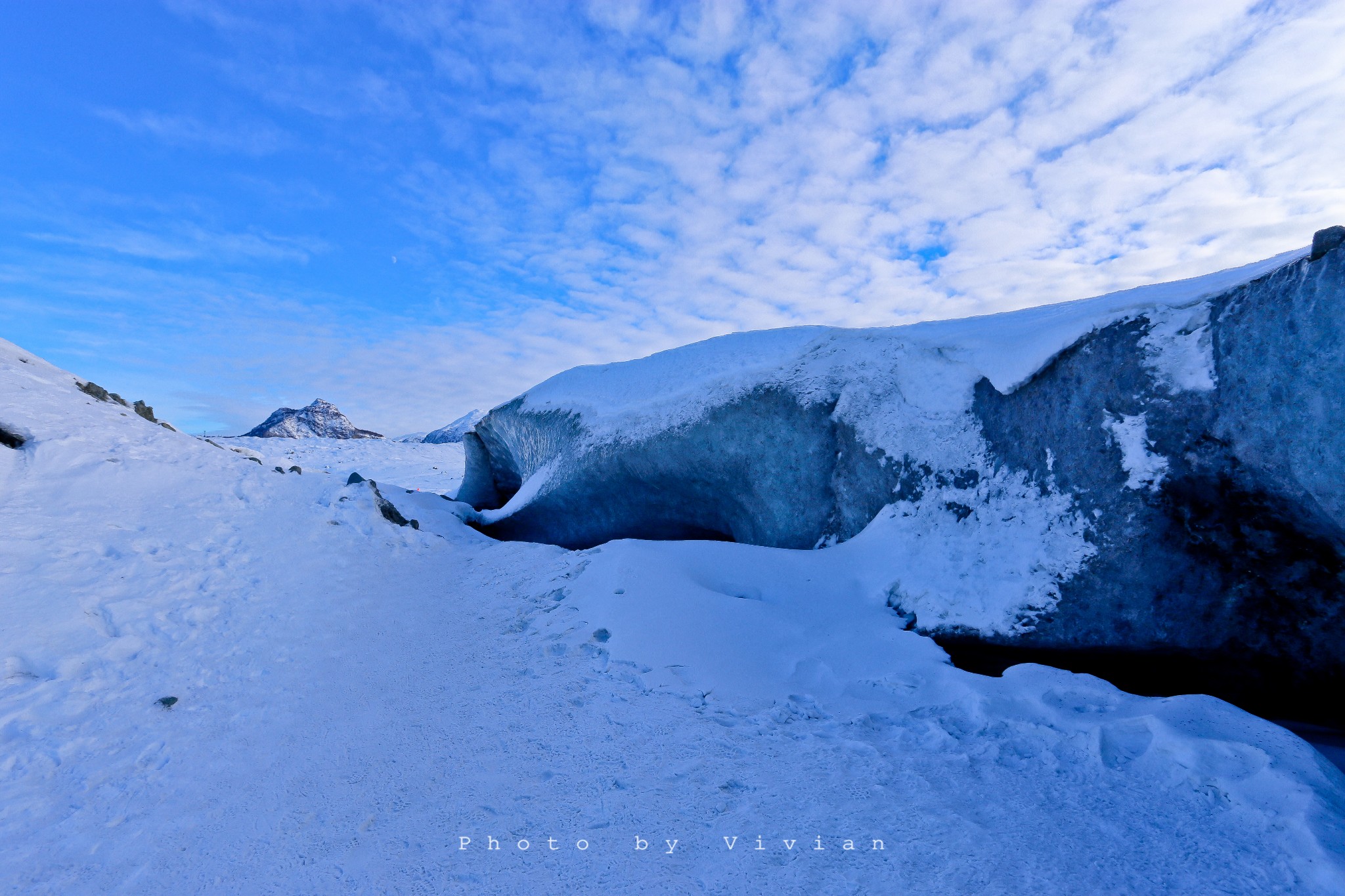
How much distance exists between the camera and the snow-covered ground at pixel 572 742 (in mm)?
2316

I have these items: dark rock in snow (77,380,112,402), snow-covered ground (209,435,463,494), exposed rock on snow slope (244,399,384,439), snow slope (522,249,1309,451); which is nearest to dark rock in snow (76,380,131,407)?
dark rock in snow (77,380,112,402)

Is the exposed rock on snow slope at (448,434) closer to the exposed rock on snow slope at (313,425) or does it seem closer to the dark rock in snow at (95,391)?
the exposed rock on snow slope at (313,425)

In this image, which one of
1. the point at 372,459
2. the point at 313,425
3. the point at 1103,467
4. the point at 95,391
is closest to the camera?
the point at 1103,467

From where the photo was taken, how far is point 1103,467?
442cm

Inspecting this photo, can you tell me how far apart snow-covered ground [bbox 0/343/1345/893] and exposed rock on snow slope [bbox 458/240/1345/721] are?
57cm

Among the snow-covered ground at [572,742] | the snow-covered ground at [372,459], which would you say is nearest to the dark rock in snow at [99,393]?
the snow-covered ground at [572,742]

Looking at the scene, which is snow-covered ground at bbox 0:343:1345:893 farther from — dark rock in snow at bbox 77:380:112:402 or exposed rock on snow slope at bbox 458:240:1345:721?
dark rock in snow at bbox 77:380:112:402

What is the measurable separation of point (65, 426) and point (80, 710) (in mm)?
4418

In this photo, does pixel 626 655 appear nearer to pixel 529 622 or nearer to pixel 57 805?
pixel 529 622

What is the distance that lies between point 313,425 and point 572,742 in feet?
118

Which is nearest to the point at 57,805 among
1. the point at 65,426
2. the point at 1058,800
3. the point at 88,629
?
the point at 88,629

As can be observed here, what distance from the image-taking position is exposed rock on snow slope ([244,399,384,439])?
32.1m

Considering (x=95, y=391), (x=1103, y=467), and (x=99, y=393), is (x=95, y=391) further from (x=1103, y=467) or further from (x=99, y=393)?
(x=1103, y=467)

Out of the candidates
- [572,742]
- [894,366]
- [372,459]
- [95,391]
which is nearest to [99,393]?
[95,391]
